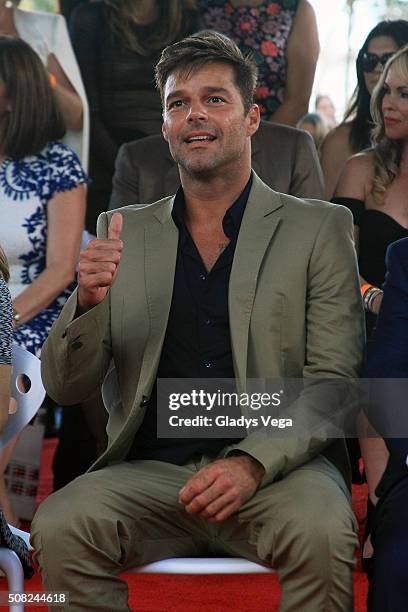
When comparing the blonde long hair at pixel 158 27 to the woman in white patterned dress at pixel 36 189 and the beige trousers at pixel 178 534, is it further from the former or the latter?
the beige trousers at pixel 178 534

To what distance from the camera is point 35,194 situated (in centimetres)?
431

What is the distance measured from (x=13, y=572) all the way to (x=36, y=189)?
2091 mm

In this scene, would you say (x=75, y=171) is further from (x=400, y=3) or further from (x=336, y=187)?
(x=400, y=3)

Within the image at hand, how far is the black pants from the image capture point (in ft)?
7.66

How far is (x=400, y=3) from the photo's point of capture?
4.61 meters

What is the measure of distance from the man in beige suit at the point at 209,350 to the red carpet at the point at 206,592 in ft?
2.67

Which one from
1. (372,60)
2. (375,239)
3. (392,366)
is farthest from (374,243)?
(392,366)

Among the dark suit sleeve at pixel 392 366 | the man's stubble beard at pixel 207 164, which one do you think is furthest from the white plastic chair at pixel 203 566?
the man's stubble beard at pixel 207 164

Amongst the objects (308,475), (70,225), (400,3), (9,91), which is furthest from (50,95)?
(308,475)

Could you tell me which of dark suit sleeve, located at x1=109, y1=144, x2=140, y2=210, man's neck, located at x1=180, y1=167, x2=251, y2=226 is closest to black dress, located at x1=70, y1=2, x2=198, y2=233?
dark suit sleeve, located at x1=109, y1=144, x2=140, y2=210

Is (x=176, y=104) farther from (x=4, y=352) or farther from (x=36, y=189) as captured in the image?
(x=36, y=189)

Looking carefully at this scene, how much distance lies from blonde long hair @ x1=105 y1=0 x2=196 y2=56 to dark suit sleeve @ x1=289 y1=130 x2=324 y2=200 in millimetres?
864

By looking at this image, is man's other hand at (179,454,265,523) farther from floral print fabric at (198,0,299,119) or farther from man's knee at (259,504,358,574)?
floral print fabric at (198,0,299,119)

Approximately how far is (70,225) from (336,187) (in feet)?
3.30
